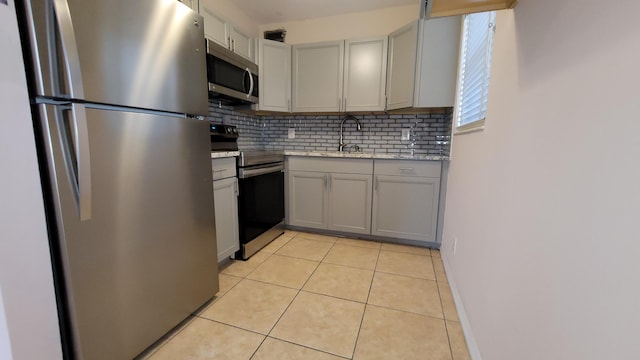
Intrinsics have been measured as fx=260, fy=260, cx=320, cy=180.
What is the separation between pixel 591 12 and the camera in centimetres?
58

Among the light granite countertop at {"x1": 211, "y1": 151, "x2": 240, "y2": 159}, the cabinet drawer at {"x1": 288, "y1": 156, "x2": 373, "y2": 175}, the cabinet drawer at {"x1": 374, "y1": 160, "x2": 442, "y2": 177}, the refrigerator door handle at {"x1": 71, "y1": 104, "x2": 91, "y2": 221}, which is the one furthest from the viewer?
the cabinet drawer at {"x1": 288, "y1": 156, "x2": 373, "y2": 175}

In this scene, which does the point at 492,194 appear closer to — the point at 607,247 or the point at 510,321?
the point at 510,321

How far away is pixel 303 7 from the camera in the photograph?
277 cm

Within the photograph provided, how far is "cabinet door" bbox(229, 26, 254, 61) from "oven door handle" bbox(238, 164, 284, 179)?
1.18 m

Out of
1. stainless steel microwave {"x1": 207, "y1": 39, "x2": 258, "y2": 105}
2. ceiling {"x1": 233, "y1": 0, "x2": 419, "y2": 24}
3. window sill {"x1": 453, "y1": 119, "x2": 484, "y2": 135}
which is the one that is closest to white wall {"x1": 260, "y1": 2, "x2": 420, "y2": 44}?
ceiling {"x1": 233, "y1": 0, "x2": 419, "y2": 24}

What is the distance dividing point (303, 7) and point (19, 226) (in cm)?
289

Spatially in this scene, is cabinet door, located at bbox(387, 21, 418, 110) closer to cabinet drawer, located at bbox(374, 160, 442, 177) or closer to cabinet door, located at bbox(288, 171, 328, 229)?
cabinet drawer, located at bbox(374, 160, 442, 177)

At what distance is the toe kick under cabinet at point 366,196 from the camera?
2467 millimetres

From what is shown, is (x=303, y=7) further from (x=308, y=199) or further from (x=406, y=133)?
(x=308, y=199)

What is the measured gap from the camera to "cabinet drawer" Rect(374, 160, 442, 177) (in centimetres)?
240

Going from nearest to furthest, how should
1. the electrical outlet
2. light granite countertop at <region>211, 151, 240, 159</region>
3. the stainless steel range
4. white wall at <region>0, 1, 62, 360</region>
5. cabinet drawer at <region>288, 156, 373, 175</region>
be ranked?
white wall at <region>0, 1, 62, 360</region>
light granite countertop at <region>211, 151, 240, 159</region>
the stainless steel range
cabinet drawer at <region>288, 156, 373, 175</region>
the electrical outlet

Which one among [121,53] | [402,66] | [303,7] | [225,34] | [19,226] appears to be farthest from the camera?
[303,7]

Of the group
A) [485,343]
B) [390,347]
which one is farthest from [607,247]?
[390,347]

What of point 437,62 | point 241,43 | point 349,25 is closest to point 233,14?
point 241,43
